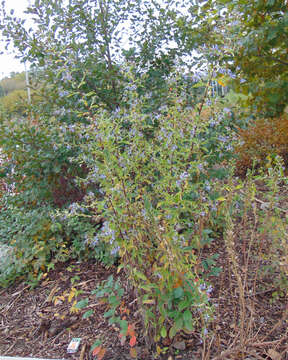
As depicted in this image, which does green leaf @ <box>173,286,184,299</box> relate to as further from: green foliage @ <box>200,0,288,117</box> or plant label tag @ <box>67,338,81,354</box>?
green foliage @ <box>200,0,288,117</box>

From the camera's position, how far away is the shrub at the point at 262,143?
196 inches

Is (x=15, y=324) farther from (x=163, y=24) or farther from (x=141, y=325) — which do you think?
(x=163, y=24)

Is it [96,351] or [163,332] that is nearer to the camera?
[163,332]

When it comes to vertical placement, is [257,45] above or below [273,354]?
above

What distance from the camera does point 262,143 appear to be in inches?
200

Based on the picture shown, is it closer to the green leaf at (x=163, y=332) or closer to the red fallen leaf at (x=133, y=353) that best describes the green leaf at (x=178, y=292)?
the green leaf at (x=163, y=332)

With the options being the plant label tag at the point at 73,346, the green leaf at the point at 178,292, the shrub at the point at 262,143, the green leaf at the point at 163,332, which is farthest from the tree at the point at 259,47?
the plant label tag at the point at 73,346

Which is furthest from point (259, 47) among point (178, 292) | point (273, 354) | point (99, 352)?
point (99, 352)

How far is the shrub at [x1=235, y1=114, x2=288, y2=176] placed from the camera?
16.3 feet

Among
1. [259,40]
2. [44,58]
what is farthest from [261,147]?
A: [44,58]

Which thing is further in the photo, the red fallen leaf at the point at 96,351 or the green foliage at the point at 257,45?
the green foliage at the point at 257,45

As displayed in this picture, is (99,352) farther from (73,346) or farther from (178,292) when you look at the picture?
(178,292)

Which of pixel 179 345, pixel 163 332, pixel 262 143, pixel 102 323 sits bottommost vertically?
pixel 102 323

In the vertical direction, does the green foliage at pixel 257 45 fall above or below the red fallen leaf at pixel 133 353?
above
